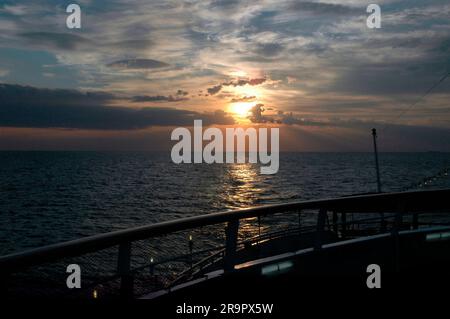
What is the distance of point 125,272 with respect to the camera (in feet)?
10.7

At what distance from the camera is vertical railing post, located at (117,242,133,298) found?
127 inches

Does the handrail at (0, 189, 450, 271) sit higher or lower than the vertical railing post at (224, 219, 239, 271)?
higher

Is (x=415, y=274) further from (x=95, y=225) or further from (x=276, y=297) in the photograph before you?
(x=95, y=225)

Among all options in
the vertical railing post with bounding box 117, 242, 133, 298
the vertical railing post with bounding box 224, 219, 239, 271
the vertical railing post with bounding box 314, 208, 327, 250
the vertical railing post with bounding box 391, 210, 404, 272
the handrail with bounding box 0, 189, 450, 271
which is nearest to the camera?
the handrail with bounding box 0, 189, 450, 271

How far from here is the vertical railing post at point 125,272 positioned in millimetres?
3229

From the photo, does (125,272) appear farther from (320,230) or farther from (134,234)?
(320,230)

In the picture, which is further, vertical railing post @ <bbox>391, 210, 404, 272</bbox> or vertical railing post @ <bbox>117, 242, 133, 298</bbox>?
vertical railing post @ <bbox>391, 210, 404, 272</bbox>

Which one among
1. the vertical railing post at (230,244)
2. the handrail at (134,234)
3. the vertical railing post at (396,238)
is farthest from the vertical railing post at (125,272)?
the vertical railing post at (396,238)

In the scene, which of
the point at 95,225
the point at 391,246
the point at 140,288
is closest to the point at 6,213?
the point at 95,225

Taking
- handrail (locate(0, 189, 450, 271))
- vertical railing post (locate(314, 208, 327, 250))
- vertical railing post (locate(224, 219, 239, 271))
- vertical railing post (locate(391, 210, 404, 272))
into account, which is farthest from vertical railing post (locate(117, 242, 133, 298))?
vertical railing post (locate(391, 210, 404, 272))

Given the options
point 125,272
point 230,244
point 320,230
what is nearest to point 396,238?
point 320,230

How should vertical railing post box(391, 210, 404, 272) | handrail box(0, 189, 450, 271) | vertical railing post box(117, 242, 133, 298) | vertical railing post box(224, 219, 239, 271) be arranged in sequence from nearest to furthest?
handrail box(0, 189, 450, 271), vertical railing post box(117, 242, 133, 298), vertical railing post box(224, 219, 239, 271), vertical railing post box(391, 210, 404, 272)

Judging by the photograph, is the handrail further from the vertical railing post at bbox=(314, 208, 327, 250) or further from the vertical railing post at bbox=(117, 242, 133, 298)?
the vertical railing post at bbox=(117, 242, 133, 298)
